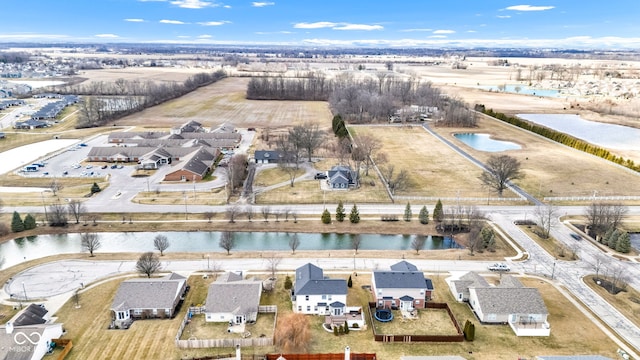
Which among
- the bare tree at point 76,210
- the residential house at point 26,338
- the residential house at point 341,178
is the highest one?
the residential house at point 341,178

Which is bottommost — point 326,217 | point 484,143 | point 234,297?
point 234,297

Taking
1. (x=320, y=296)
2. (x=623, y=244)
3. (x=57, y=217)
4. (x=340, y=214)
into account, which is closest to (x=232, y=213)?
(x=340, y=214)

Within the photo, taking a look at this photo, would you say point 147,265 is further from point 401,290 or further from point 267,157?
point 267,157

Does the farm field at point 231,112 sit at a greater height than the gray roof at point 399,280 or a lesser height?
greater

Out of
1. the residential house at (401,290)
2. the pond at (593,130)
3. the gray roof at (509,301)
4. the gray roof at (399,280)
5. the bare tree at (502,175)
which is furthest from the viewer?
the pond at (593,130)

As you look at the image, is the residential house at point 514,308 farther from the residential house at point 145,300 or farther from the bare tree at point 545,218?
the residential house at point 145,300

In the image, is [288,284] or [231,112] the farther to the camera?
[231,112]

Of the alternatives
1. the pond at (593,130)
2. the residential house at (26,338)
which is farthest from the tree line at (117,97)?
the pond at (593,130)
